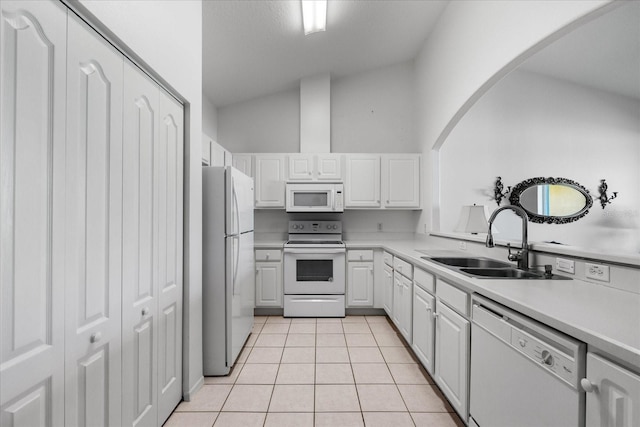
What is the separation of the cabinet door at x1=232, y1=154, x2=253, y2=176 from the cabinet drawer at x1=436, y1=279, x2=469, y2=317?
2.79 meters

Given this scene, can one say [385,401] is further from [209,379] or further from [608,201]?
[608,201]

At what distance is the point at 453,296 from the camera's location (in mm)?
1802

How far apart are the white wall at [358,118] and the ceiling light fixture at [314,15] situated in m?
1.43

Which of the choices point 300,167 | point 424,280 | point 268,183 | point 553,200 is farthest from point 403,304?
point 553,200

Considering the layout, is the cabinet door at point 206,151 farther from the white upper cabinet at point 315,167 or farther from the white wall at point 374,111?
the white wall at point 374,111

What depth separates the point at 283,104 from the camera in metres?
4.42

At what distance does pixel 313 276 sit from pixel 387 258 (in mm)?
904

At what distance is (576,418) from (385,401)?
1283 millimetres

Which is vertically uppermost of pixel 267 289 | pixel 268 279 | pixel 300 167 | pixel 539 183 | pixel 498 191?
pixel 300 167

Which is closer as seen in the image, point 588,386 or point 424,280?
point 588,386

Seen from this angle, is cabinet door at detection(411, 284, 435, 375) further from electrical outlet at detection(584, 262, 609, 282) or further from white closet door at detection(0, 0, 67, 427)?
white closet door at detection(0, 0, 67, 427)

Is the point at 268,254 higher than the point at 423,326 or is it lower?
higher

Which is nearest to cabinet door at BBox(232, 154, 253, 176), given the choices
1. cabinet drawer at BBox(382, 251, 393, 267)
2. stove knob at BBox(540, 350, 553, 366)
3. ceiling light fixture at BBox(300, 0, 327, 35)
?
ceiling light fixture at BBox(300, 0, 327, 35)

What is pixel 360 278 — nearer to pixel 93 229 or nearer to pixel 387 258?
pixel 387 258
